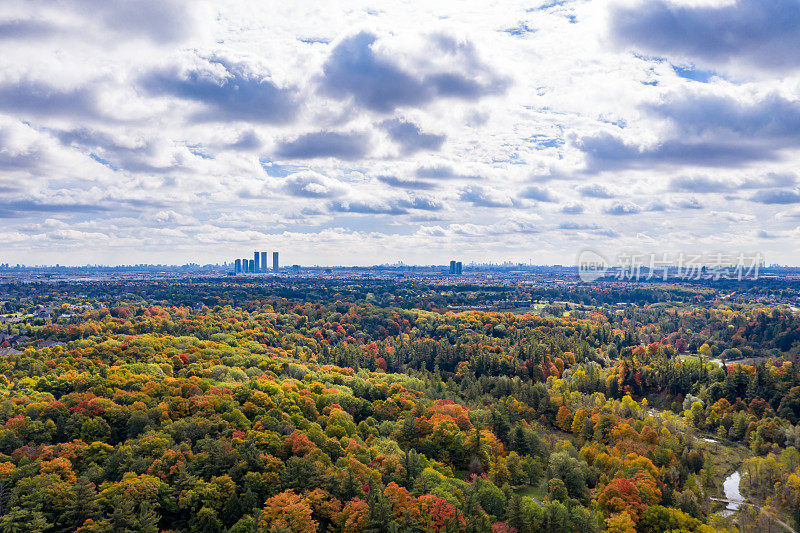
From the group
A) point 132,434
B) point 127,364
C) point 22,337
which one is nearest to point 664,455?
point 132,434

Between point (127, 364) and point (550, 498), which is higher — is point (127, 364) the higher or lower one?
the higher one

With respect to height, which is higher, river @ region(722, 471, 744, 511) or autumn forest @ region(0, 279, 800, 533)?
autumn forest @ region(0, 279, 800, 533)

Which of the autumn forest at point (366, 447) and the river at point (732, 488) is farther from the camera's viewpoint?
the river at point (732, 488)

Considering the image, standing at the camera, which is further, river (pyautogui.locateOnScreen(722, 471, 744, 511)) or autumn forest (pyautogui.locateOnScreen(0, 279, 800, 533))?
river (pyautogui.locateOnScreen(722, 471, 744, 511))

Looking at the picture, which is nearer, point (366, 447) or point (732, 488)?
point (366, 447)

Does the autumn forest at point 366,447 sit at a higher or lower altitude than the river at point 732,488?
higher

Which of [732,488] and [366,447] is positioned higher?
[366,447]

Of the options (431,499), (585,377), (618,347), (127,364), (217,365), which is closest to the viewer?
(431,499)

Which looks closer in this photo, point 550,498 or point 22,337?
point 550,498

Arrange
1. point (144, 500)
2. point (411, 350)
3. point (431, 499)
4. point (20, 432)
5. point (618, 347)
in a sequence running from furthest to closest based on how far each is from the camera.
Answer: point (618, 347)
point (411, 350)
point (20, 432)
point (431, 499)
point (144, 500)

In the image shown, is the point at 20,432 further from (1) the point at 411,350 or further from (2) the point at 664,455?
(1) the point at 411,350
